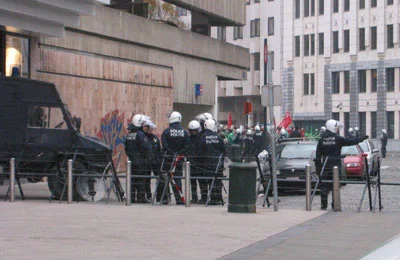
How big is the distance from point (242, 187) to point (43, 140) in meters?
5.50

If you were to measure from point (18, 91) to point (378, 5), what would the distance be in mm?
62220

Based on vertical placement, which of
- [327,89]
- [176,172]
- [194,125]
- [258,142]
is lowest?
[176,172]

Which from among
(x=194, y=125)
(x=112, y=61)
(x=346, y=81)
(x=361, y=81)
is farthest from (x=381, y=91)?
(x=194, y=125)

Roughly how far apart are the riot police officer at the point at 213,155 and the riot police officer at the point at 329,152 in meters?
2.02

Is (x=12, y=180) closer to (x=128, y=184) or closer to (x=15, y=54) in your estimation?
(x=128, y=184)

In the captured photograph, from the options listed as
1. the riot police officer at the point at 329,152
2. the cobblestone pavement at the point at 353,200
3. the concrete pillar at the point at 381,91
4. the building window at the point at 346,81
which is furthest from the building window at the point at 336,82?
the riot police officer at the point at 329,152

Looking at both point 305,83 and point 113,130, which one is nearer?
point 113,130

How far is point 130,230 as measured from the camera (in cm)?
1389

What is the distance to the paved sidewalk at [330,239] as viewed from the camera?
451 inches

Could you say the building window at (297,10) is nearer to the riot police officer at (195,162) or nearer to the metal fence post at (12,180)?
the riot police officer at (195,162)

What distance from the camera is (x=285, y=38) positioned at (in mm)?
85688

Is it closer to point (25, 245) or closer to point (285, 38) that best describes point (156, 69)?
point (25, 245)

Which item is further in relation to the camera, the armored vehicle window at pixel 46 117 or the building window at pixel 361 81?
the building window at pixel 361 81

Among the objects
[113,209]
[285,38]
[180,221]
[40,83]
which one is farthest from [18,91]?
[285,38]
